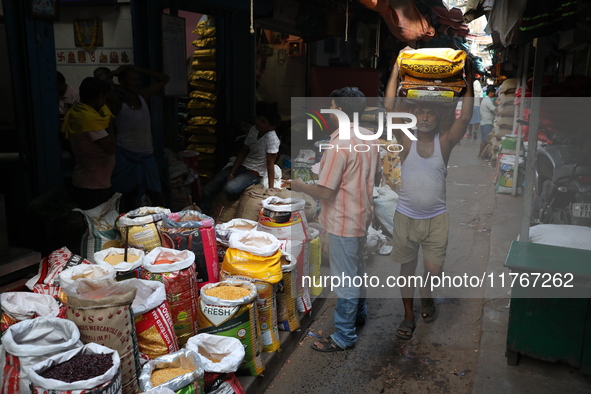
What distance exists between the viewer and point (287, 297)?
13.9ft

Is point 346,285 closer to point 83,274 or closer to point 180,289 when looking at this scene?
point 180,289

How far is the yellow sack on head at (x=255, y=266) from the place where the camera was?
3850 mm

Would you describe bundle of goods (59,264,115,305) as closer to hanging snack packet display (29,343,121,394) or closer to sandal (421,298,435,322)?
hanging snack packet display (29,343,121,394)

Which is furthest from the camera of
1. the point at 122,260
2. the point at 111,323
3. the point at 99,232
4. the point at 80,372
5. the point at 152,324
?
the point at 99,232

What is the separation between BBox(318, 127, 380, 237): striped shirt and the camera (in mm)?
4047

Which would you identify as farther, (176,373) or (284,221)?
(284,221)

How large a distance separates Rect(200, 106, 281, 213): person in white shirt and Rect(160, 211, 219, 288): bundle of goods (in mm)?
2169

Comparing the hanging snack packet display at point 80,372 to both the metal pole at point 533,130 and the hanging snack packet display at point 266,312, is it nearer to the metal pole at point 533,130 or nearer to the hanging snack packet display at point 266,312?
the hanging snack packet display at point 266,312

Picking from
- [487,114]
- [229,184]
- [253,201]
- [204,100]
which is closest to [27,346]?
[253,201]

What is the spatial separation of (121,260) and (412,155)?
252 cm

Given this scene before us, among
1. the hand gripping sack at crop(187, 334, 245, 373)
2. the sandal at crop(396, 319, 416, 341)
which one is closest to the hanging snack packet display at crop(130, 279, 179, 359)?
the hand gripping sack at crop(187, 334, 245, 373)

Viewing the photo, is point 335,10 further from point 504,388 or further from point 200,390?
point 200,390

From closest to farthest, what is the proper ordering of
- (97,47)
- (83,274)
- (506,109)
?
1. (83,274)
2. (97,47)
3. (506,109)

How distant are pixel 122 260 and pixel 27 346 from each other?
1.27 m
